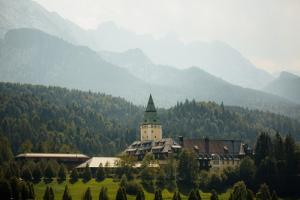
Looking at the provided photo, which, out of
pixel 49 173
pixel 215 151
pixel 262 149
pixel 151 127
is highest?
pixel 151 127

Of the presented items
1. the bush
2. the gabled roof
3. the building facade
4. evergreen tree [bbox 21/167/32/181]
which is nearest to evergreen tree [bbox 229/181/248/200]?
the bush

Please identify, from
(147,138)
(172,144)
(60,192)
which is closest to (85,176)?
(60,192)

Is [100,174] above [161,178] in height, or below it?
above

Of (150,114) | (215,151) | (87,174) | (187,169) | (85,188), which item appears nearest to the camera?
(85,188)

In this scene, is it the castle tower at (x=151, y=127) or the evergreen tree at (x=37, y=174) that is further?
the castle tower at (x=151, y=127)

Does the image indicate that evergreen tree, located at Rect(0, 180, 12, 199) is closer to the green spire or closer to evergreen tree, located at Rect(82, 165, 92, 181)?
evergreen tree, located at Rect(82, 165, 92, 181)

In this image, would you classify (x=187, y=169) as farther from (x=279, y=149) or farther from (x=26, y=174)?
(x=26, y=174)

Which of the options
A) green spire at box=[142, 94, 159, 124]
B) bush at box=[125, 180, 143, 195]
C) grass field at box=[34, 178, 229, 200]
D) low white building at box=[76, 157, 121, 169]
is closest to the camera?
grass field at box=[34, 178, 229, 200]

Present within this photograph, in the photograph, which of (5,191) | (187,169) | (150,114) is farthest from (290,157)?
(5,191)

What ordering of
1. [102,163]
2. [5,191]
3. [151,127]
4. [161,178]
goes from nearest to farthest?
[5,191] < [161,178] < [102,163] < [151,127]

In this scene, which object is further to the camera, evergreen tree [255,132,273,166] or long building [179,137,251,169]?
long building [179,137,251,169]

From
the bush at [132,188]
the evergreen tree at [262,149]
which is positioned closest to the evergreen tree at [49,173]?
the bush at [132,188]

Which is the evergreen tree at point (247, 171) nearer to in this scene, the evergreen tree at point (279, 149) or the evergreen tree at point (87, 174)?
the evergreen tree at point (279, 149)

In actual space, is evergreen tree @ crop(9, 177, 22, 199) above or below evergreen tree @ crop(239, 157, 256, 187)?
below
